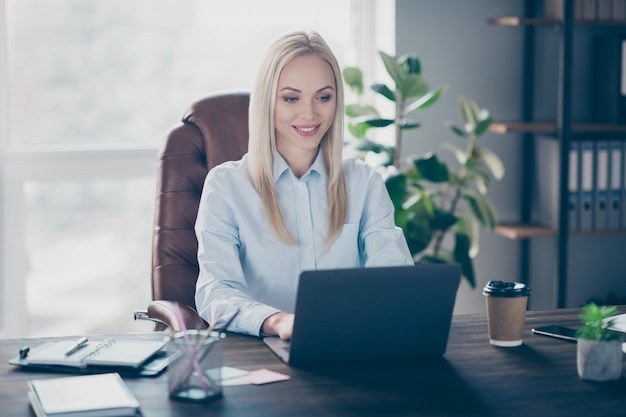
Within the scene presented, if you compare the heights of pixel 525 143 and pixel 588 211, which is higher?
pixel 525 143

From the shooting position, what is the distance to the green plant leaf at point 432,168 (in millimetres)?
3256

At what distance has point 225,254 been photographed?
201 centimetres

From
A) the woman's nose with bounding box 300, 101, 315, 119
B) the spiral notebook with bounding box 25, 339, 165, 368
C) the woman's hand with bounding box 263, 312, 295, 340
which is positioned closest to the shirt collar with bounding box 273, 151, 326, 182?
the woman's nose with bounding box 300, 101, 315, 119

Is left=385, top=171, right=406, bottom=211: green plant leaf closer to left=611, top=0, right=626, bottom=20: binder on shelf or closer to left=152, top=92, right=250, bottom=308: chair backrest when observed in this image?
left=152, top=92, right=250, bottom=308: chair backrest

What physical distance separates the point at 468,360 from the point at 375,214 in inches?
25.9

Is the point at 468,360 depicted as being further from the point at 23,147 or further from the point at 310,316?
the point at 23,147

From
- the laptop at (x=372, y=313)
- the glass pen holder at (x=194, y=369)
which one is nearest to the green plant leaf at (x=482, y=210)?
the laptop at (x=372, y=313)

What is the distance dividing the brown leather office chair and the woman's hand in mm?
616

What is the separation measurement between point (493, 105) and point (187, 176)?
1.75 metres

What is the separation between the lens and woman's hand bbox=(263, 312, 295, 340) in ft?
5.50

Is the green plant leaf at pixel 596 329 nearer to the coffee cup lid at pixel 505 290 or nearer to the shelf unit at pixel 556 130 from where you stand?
the coffee cup lid at pixel 505 290

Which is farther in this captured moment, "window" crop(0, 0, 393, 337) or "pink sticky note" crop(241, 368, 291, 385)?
"window" crop(0, 0, 393, 337)

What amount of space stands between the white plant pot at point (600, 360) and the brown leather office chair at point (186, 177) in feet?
3.62

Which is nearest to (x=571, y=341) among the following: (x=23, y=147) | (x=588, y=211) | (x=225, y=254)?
(x=225, y=254)
